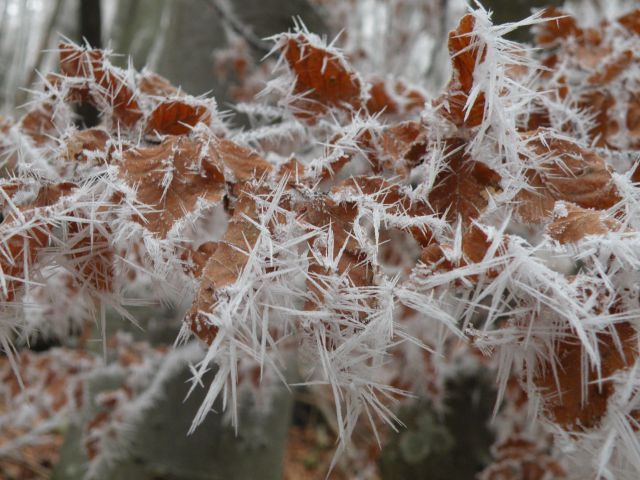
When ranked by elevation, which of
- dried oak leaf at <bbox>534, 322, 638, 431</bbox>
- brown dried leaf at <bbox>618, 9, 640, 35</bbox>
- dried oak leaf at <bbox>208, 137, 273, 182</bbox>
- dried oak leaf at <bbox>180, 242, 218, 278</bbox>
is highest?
brown dried leaf at <bbox>618, 9, 640, 35</bbox>

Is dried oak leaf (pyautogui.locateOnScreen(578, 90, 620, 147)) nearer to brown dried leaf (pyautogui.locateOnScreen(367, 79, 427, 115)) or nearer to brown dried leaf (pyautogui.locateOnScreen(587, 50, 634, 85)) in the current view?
brown dried leaf (pyautogui.locateOnScreen(587, 50, 634, 85))

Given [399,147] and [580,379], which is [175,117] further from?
[580,379]

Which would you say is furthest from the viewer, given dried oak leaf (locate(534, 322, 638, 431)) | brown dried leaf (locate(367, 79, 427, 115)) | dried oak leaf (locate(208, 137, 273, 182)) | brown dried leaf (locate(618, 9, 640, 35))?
brown dried leaf (locate(618, 9, 640, 35))

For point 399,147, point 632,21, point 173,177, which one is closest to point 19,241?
point 173,177

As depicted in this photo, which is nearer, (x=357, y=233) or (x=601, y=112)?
(x=357, y=233)

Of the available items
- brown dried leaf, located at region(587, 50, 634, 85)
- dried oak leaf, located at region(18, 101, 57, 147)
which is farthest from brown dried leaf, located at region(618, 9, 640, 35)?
dried oak leaf, located at region(18, 101, 57, 147)

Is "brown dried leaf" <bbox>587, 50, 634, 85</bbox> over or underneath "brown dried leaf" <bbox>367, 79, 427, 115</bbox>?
over

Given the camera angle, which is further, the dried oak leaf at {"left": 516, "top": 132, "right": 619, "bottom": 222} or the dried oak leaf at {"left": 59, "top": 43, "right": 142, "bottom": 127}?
the dried oak leaf at {"left": 59, "top": 43, "right": 142, "bottom": 127}
